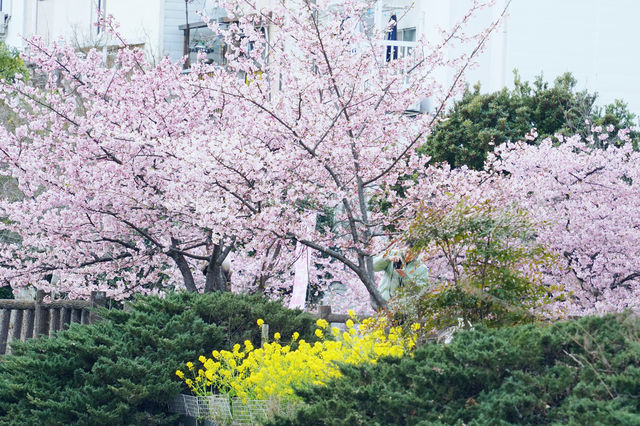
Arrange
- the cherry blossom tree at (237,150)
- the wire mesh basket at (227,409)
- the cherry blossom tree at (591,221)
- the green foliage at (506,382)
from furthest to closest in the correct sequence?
1. the cherry blossom tree at (591,221)
2. the cherry blossom tree at (237,150)
3. the wire mesh basket at (227,409)
4. the green foliage at (506,382)

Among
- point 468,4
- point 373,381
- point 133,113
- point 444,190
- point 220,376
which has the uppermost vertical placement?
point 468,4

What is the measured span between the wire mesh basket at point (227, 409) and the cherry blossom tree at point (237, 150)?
1809mm

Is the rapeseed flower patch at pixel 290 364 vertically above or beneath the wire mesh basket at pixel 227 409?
above

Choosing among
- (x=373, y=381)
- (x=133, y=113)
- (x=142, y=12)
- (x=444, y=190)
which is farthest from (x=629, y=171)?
(x=142, y=12)

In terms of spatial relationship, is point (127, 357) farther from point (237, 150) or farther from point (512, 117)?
point (512, 117)

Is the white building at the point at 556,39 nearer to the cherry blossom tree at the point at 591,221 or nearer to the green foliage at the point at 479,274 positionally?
the cherry blossom tree at the point at 591,221

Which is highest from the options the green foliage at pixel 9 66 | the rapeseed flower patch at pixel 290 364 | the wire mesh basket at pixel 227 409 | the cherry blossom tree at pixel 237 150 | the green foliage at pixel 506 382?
the green foliage at pixel 9 66

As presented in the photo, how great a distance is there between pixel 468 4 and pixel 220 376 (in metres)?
16.3

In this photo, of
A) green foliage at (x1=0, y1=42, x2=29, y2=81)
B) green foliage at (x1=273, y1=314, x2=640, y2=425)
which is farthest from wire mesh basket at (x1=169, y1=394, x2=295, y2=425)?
green foliage at (x1=0, y1=42, x2=29, y2=81)

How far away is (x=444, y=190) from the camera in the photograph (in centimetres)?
1040

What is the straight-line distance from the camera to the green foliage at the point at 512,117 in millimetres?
18703

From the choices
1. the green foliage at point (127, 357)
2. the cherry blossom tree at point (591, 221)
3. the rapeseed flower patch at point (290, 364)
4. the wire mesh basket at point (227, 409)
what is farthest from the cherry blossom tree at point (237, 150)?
the cherry blossom tree at point (591, 221)

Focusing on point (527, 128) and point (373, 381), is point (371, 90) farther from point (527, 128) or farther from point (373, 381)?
point (527, 128)

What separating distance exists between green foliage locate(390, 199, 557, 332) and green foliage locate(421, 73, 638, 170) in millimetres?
12182
